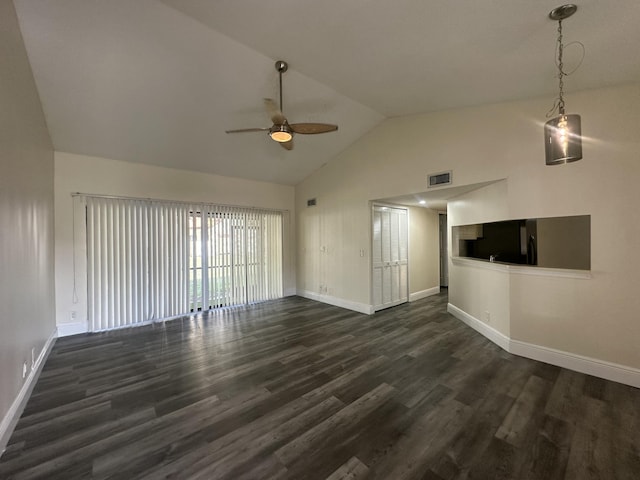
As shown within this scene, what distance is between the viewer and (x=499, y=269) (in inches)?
138

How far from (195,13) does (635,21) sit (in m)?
3.58

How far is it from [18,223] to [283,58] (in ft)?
10.1

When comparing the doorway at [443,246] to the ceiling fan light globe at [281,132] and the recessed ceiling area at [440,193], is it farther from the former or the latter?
the ceiling fan light globe at [281,132]

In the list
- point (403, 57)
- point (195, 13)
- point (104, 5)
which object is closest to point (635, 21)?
point (403, 57)

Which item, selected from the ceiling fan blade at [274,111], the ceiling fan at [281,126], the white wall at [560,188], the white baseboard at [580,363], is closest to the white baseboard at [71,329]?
the ceiling fan at [281,126]

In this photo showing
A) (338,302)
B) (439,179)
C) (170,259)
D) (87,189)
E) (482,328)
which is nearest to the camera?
(482,328)

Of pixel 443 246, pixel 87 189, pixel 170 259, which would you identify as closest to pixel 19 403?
pixel 170 259

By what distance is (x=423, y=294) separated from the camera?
6336mm

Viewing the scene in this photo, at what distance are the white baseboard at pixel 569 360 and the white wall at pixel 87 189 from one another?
5.44 metres

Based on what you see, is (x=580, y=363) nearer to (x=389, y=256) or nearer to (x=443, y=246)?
(x=389, y=256)

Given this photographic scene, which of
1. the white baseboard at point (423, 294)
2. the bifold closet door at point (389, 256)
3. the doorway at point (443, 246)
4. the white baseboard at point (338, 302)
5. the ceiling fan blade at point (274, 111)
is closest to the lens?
the ceiling fan blade at point (274, 111)

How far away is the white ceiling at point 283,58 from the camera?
2.12 meters

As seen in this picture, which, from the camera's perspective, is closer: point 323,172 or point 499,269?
point 499,269

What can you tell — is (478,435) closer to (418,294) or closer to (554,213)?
(554,213)
